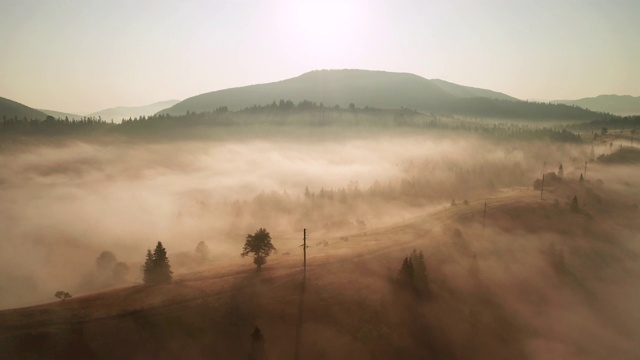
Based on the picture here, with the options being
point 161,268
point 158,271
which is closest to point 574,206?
point 161,268

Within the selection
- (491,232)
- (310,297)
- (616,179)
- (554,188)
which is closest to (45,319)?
(310,297)

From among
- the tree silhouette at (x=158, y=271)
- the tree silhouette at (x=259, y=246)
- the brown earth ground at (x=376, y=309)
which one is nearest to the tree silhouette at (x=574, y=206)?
the brown earth ground at (x=376, y=309)

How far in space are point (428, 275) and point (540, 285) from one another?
26.9 metres

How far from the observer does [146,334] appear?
52.0 meters

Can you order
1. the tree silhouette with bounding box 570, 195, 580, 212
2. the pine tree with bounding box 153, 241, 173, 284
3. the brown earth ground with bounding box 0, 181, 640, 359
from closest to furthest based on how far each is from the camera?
the brown earth ground with bounding box 0, 181, 640, 359, the pine tree with bounding box 153, 241, 173, 284, the tree silhouette with bounding box 570, 195, 580, 212

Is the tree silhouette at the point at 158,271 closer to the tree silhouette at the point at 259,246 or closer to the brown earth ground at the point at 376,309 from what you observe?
the brown earth ground at the point at 376,309

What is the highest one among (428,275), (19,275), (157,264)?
(157,264)

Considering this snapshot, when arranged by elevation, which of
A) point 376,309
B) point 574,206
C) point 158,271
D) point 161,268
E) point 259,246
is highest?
point 259,246

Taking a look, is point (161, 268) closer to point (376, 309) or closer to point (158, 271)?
point (158, 271)

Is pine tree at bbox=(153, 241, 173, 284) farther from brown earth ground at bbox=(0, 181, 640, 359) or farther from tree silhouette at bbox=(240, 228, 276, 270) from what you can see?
tree silhouette at bbox=(240, 228, 276, 270)

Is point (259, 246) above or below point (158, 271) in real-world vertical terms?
above

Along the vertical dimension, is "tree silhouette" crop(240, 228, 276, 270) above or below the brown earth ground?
above

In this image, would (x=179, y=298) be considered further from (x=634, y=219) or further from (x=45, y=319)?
(x=634, y=219)

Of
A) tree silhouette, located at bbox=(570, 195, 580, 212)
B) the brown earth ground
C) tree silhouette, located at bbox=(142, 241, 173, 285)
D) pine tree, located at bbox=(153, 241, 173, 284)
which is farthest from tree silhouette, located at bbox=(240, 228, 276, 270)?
tree silhouette, located at bbox=(570, 195, 580, 212)
